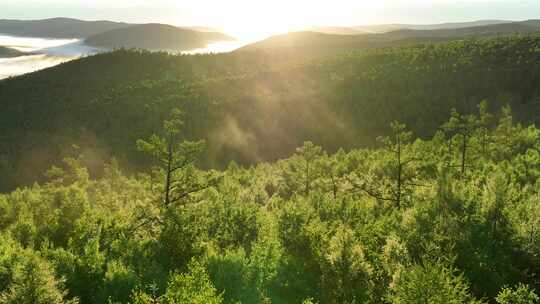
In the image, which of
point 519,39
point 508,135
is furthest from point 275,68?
point 508,135

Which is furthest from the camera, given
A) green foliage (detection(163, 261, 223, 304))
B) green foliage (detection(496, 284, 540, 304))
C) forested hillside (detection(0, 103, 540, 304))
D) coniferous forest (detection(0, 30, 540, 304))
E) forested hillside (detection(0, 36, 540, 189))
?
forested hillside (detection(0, 36, 540, 189))

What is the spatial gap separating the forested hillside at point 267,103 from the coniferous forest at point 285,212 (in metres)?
0.90

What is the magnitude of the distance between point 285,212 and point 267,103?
382 feet

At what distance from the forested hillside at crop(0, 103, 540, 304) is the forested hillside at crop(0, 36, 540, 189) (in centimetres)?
7393

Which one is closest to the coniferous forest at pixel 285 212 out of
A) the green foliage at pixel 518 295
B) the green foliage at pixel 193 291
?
the green foliage at pixel 193 291

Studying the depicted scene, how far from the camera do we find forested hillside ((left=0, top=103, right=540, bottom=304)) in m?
30.7

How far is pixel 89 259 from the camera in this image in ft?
120

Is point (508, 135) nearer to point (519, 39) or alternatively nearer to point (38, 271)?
point (38, 271)

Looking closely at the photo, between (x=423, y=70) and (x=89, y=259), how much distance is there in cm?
15196

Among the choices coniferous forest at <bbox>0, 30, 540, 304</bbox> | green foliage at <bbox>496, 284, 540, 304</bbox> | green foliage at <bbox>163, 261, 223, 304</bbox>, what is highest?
green foliage at <bbox>163, 261, 223, 304</bbox>

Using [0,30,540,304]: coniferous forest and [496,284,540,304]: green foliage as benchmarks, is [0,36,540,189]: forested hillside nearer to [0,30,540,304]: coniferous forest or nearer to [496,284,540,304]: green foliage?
[0,30,540,304]: coniferous forest

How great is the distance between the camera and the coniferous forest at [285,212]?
3391 cm

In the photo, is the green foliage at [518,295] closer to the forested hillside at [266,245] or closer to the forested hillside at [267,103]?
the forested hillside at [266,245]

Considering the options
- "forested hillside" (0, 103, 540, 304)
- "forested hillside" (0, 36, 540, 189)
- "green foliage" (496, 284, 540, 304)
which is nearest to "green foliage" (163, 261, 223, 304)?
"forested hillside" (0, 103, 540, 304)
